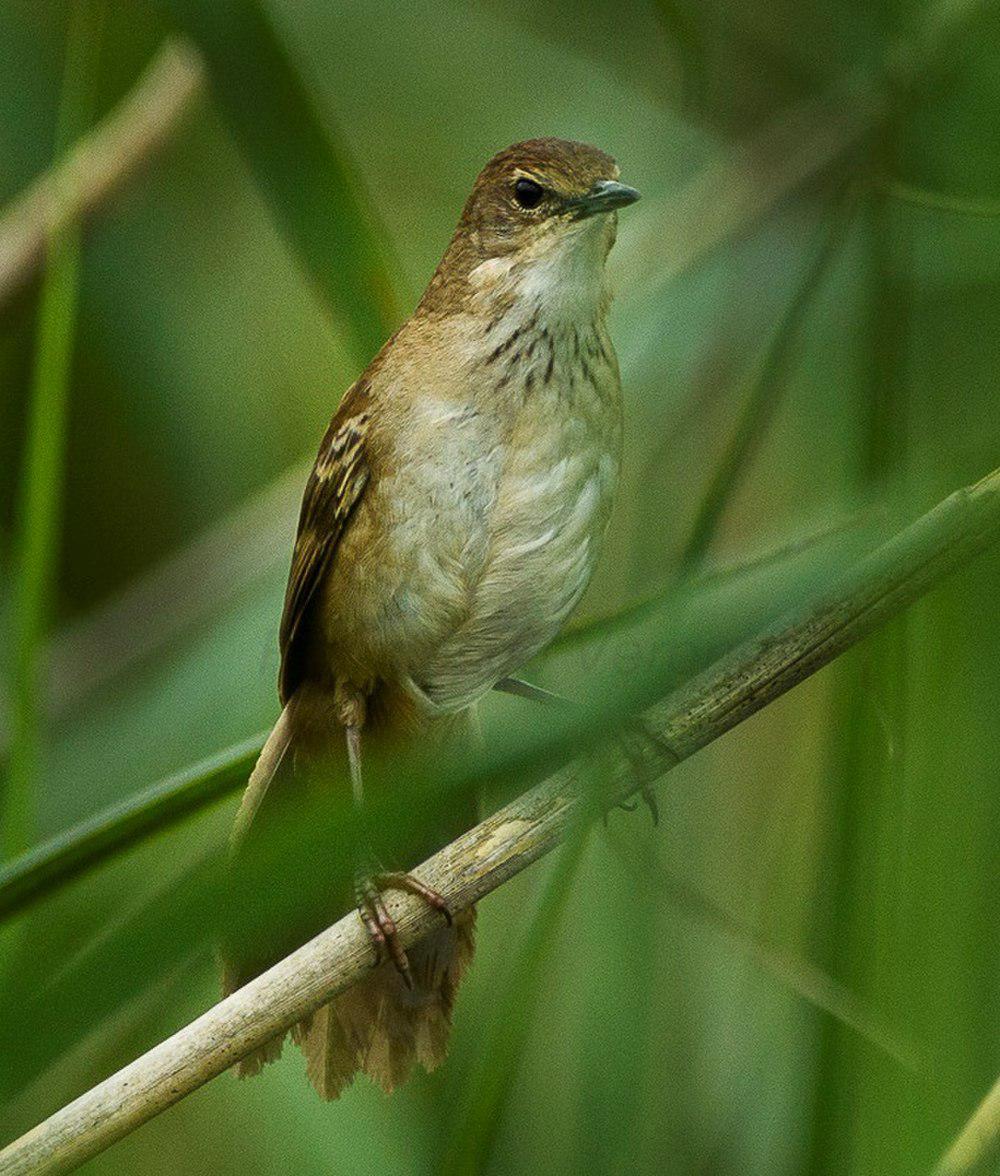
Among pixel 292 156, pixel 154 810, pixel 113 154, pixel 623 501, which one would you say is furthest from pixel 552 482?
pixel 113 154

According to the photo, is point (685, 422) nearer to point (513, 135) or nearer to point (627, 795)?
point (627, 795)

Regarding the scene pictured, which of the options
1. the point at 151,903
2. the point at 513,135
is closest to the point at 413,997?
the point at 151,903

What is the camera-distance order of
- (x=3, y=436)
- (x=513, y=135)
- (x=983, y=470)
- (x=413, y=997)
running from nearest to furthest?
(x=983, y=470), (x=413, y=997), (x=513, y=135), (x=3, y=436)

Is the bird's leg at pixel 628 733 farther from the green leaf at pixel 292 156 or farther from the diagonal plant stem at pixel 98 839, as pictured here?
the green leaf at pixel 292 156

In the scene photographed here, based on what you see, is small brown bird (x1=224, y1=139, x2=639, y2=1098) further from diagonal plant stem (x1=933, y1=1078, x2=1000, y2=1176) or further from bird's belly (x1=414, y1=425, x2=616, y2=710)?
diagonal plant stem (x1=933, y1=1078, x2=1000, y2=1176)

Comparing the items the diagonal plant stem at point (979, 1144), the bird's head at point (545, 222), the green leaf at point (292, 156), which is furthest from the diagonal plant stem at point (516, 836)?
the bird's head at point (545, 222)

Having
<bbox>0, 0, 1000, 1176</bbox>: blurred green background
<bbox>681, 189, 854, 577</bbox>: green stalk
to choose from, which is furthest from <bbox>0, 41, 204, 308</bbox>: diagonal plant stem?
<bbox>681, 189, 854, 577</bbox>: green stalk
